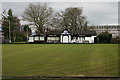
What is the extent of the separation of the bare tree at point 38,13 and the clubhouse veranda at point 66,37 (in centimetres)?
339

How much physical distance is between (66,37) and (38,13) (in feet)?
27.1

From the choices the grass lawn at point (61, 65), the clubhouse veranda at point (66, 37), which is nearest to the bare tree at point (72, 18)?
the clubhouse veranda at point (66, 37)

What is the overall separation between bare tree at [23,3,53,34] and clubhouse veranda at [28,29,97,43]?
133 inches

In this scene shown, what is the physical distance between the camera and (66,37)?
122 ft

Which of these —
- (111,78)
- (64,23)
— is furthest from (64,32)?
(111,78)

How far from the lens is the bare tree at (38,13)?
116ft

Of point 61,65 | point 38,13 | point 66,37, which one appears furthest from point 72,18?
point 61,65

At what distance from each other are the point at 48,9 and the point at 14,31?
12.9 meters

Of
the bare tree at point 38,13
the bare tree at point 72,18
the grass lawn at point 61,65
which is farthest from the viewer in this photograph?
the bare tree at point 72,18

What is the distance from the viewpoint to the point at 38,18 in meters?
35.6

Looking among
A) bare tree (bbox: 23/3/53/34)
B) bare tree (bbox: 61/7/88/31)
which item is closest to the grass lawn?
bare tree (bbox: 23/3/53/34)

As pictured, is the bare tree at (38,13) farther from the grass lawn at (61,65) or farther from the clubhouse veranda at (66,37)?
the grass lawn at (61,65)

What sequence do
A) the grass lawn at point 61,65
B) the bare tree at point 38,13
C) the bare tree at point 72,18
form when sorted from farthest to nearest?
the bare tree at point 72,18
the bare tree at point 38,13
the grass lawn at point 61,65

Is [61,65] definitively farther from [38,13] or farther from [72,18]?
[72,18]
